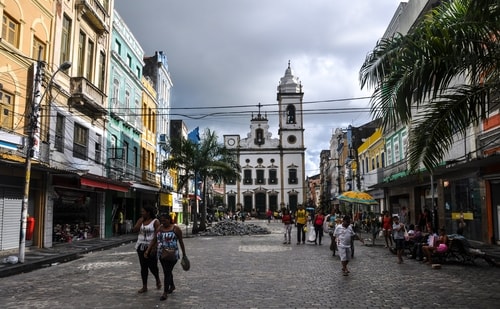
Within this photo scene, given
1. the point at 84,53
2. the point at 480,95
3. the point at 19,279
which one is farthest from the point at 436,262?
the point at 84,53

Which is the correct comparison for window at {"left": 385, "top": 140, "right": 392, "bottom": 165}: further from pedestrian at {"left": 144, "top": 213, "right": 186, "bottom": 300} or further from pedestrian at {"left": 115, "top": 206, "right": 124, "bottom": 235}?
pedestrian at {"left": 144, "top": 213, "right": 186, "bottom": 300}

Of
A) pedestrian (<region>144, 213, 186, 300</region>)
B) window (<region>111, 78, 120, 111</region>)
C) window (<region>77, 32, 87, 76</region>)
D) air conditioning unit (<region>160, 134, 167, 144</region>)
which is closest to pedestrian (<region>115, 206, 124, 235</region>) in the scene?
window (<region>111, 78, 120, 111</region>)

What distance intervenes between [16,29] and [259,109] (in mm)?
9455

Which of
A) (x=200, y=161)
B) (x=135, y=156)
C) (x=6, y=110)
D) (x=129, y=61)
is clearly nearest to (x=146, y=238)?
(x=6, y=110)

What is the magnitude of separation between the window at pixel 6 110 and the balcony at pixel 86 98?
4183 mm

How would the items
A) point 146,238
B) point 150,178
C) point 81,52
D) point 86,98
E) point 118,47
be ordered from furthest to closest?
point 150,178 < point 118,47 < point 81,52 < point 86,98 < point 146,238

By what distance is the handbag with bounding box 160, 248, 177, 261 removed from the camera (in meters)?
7.82

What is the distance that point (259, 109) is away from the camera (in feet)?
60.9

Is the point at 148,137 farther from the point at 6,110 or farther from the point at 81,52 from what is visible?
the point at 6,110

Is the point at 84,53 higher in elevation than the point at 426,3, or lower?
lower

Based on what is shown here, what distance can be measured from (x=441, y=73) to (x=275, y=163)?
69.7 m

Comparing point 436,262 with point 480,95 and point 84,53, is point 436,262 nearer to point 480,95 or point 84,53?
point 480,95

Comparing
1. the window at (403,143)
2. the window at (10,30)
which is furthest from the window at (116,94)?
the window at (403,143)

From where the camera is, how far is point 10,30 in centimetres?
1584
